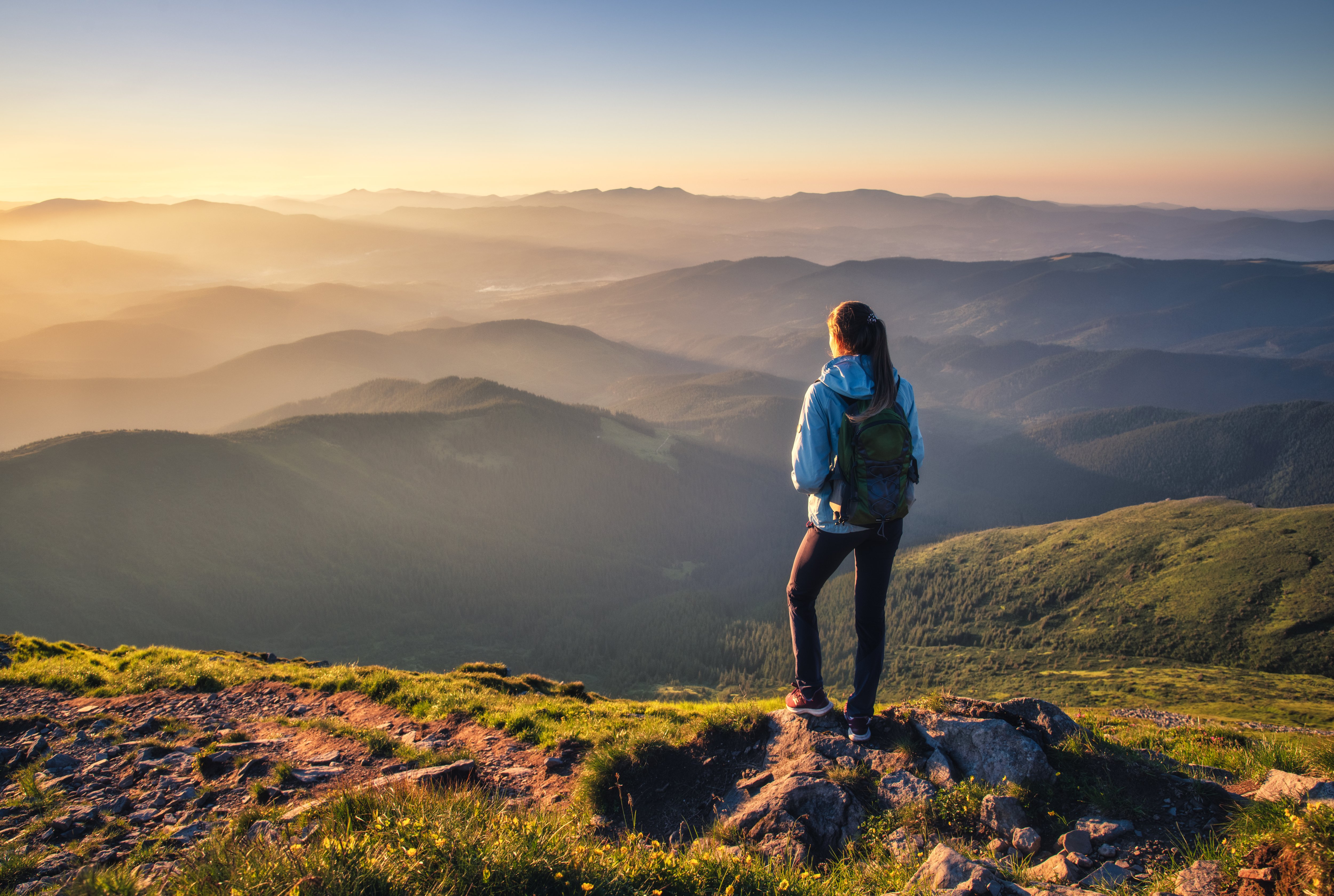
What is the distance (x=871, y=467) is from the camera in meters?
6.79

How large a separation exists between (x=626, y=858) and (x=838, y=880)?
1901mm

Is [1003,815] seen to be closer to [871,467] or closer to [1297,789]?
[1297,789]

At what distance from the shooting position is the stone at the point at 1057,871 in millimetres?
5438

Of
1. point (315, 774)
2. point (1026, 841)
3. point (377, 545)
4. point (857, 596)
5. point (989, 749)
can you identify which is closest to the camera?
point (1026, 841)

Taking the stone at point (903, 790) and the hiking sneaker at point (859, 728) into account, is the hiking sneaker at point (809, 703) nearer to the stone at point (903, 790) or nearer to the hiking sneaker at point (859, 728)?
the hiking sneaker at point (859, 728)

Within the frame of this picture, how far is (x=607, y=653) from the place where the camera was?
375ft

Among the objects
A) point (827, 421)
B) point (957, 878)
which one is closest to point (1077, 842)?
point (957, 878)

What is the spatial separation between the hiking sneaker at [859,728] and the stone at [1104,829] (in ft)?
7.38

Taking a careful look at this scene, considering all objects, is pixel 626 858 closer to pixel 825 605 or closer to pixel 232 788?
pixel 232 788

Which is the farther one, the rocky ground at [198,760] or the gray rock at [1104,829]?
the rocky ground at [198,760]

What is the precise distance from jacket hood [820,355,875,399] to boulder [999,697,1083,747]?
476 cm

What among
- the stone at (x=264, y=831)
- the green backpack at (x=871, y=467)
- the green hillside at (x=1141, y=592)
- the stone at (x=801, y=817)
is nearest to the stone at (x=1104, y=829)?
the stone at (x=801, y=817)

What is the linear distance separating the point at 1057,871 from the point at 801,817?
7.74 feet

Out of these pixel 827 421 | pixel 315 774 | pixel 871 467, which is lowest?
pixel 315 774
